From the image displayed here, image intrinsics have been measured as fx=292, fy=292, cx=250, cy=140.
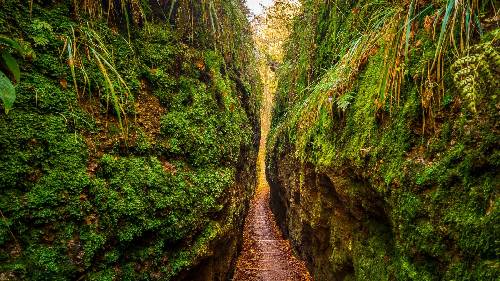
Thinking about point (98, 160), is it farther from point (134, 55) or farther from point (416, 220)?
point (416, 220)

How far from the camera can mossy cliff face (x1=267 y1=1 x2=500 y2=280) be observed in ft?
5.71

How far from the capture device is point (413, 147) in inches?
94.3

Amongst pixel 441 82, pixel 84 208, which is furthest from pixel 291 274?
pixel 441 82

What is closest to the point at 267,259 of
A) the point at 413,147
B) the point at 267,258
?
the point at 267,258

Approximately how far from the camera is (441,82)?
2.08 m

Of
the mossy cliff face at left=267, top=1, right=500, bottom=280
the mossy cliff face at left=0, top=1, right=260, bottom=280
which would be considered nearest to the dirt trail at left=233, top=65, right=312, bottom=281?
the mossy cliff face at left=267, top=1, right=500, bottom=280

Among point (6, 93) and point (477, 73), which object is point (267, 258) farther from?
point (6, 93)

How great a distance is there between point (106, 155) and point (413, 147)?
2.83 m

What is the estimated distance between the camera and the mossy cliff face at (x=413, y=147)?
5.71ft

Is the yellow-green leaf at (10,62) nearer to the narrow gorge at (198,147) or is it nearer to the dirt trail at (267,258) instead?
the narrow gorge at (198,147)

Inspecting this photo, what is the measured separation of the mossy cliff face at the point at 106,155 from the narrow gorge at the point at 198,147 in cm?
1

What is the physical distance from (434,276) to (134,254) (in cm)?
255

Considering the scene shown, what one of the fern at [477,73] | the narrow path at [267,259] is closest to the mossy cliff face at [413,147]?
the fern at [477,73]

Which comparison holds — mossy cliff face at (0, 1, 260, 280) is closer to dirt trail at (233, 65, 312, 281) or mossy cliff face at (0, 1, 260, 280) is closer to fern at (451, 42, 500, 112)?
dirt trail at (233, 65, 312, 281)
